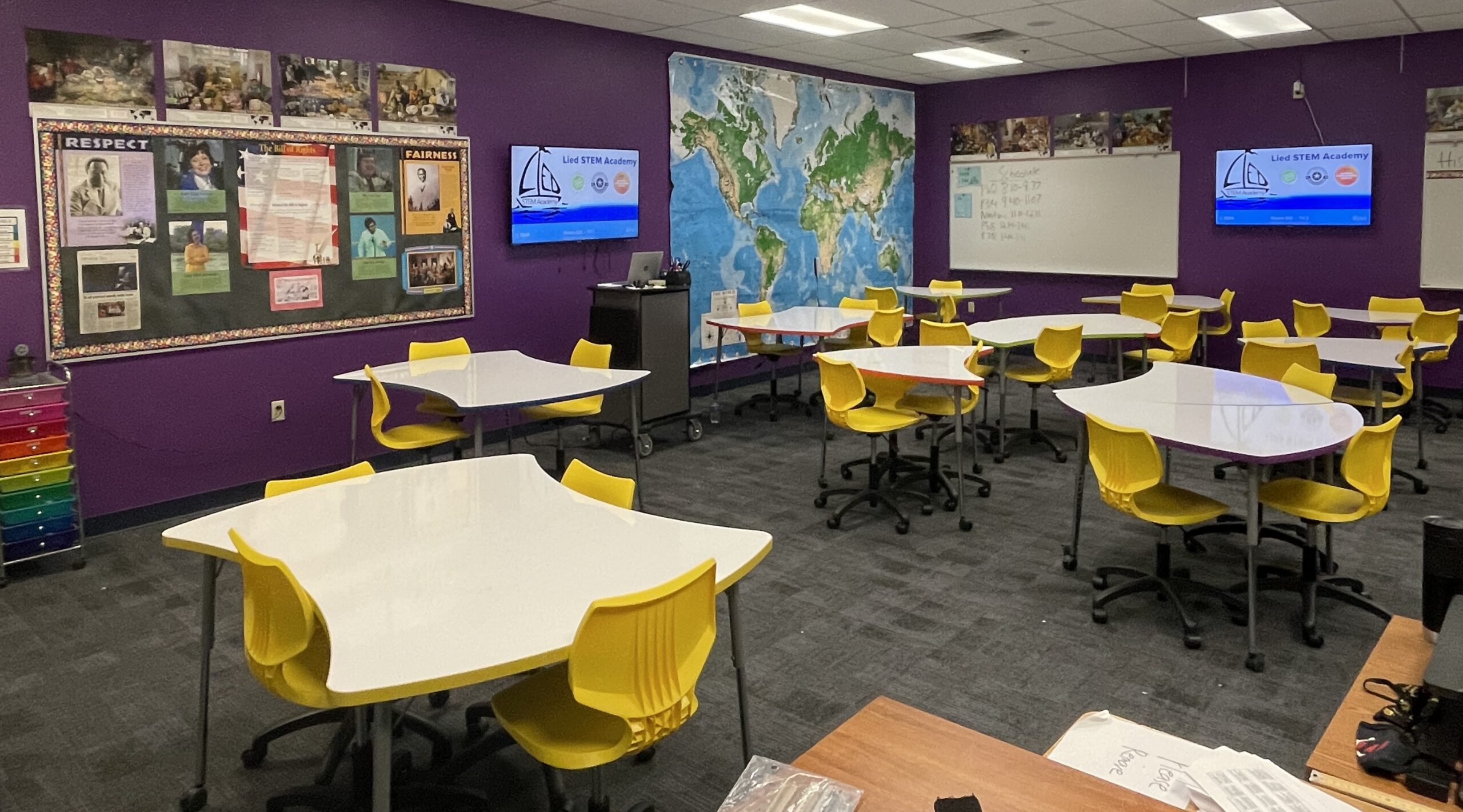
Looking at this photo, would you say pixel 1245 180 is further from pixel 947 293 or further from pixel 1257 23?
pixel 947 293

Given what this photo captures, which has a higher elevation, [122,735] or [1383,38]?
[1383,38]

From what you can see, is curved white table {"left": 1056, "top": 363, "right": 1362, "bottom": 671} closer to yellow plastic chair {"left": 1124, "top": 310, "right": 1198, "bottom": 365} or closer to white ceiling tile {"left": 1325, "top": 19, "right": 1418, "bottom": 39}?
yellow plastic chair {"left": 1124, "top": 310, "right": 1198, "bottom": 365}

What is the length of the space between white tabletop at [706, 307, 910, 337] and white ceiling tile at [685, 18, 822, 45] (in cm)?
208

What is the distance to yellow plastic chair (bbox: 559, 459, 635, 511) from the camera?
9.04 ft

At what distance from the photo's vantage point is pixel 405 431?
4.90 m

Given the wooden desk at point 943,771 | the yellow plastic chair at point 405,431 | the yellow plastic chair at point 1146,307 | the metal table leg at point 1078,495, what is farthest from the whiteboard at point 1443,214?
the wooden desk at point 943,771

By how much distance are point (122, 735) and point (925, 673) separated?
251cm

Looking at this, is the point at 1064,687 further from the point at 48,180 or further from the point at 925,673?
the point at 48,180

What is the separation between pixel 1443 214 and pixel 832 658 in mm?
7133

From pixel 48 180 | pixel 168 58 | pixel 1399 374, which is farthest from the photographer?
pixel 1399 374

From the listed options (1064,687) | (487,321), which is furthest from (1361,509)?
(487,321)

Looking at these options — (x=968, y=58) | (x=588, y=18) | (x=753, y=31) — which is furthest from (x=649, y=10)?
(x=968, y=58)

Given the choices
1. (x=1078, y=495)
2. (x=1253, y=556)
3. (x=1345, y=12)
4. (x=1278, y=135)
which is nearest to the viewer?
(x=1253, y=556)

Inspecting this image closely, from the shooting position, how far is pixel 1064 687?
10.7ft
